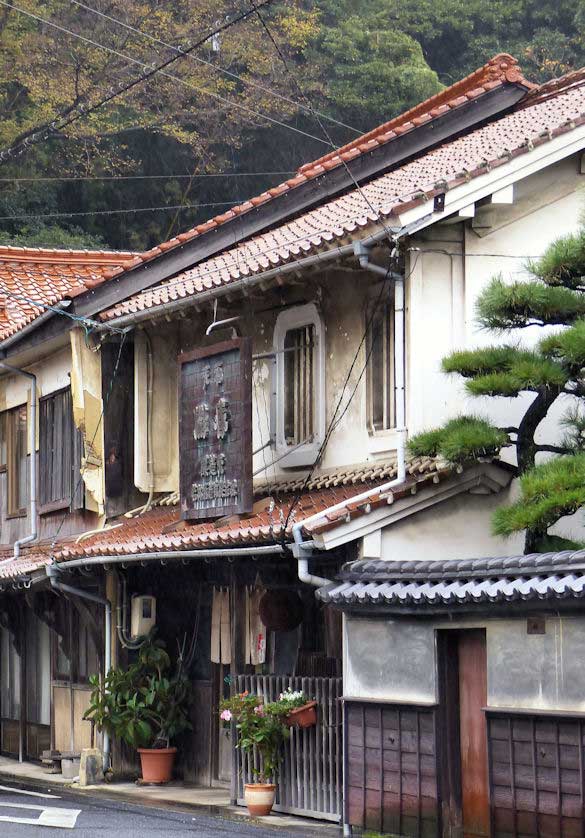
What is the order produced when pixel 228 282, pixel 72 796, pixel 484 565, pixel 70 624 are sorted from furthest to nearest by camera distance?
pixel 70 624 < pixel 72 796 < pixel 228 282 < pixel 484 565

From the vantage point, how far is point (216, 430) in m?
16.0

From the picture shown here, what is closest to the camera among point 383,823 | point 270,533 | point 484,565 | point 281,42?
point 484,565

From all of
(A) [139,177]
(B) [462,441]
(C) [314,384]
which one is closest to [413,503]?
(B) [462,441]

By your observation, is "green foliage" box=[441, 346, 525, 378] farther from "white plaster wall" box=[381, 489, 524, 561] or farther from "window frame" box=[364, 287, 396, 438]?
"window frame" box=[364, 287, 396, 438]

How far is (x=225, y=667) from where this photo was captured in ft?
57.3

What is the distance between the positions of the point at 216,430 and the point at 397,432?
9.23ft

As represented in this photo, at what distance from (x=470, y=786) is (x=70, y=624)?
9.97 m

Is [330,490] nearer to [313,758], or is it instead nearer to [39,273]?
[313,758]

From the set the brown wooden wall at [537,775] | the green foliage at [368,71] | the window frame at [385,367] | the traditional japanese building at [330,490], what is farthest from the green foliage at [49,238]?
the brown wooden wall at [537,775]

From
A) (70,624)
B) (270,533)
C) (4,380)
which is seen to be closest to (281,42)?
(4,380)

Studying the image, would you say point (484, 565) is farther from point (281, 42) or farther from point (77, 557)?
point (281, 42)

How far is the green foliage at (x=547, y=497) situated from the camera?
11.5 m

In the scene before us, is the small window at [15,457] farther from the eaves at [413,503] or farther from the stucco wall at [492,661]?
the stucco wall at [492,661]

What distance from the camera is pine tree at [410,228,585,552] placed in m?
11.8
